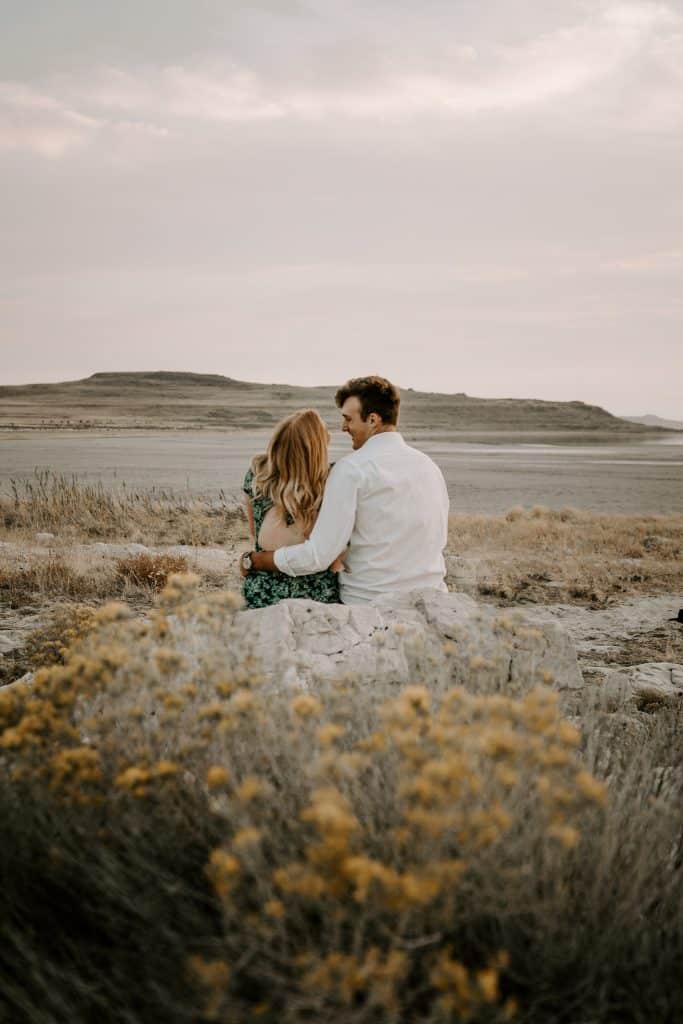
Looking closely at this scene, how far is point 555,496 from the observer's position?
2445cm

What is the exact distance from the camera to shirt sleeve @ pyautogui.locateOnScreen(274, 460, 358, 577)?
14.9ft

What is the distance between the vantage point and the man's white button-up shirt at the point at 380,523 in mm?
4570

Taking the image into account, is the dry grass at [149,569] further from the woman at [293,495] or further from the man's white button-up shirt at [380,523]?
the man's white button-up shirt at [380,523]

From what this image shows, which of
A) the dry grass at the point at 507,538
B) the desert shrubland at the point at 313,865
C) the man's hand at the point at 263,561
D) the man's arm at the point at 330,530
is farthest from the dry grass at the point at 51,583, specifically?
the desert shrubland at the point at 313,865

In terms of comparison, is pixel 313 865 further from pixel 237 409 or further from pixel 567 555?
pixel 237 409

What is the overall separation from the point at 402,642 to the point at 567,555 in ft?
28.7

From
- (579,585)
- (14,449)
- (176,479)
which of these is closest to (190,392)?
(14,449)

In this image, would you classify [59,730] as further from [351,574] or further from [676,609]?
[676,609]

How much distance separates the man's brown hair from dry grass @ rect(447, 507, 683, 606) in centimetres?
500

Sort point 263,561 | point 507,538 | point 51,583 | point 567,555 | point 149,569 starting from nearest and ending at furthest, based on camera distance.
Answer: point 263,561
point 51,583
point 149,569
point 567,555
point 507,538

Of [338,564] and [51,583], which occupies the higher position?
[338,564]

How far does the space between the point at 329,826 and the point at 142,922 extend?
2.90 ft

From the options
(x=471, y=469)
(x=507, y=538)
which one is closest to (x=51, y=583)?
(x=507, y=538)

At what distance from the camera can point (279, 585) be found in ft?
16.4
